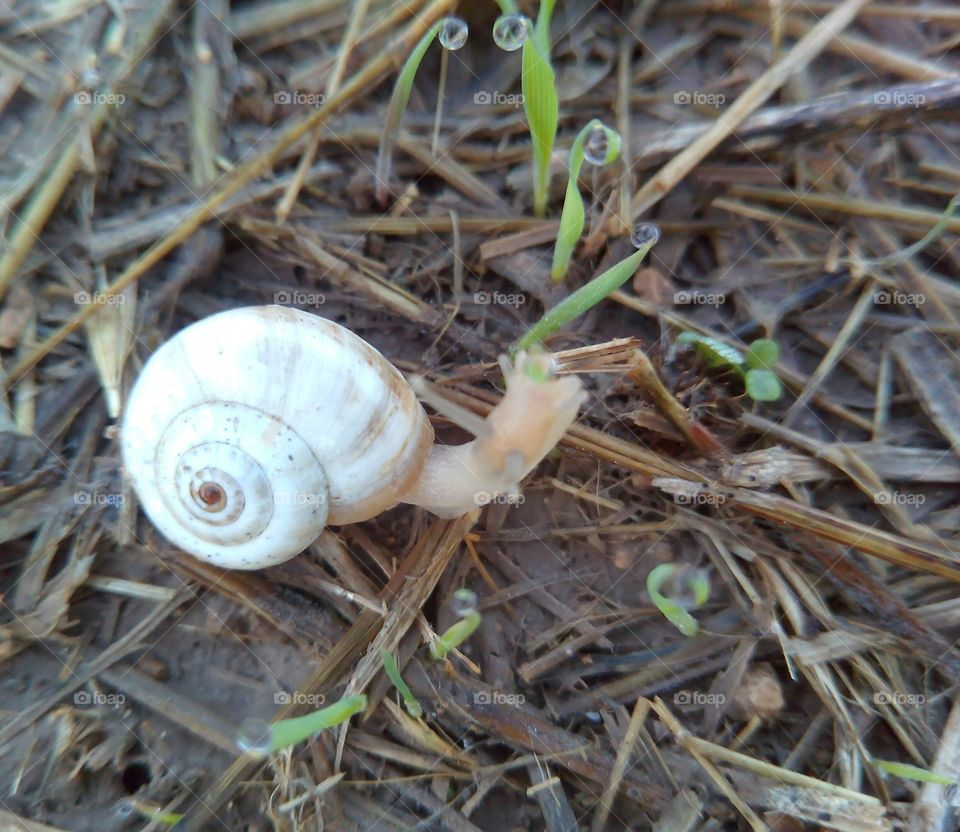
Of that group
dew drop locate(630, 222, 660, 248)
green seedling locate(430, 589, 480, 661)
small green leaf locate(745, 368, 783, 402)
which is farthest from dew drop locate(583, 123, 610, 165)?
green seedling locate(430, 589, 480, 661)

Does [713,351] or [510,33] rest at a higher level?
[510,33]

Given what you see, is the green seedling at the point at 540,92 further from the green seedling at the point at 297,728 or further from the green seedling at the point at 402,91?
the green seedling at the point at 297,728

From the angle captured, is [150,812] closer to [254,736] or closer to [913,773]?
[254,736]

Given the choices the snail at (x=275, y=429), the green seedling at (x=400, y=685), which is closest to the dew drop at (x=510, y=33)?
the snail at (x=275, y=429)

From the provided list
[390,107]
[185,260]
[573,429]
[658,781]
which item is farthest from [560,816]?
[390,107]

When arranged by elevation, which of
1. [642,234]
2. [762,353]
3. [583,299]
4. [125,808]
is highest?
[642,234]

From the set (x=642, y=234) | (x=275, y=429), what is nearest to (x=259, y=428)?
(x=275, y=429)
